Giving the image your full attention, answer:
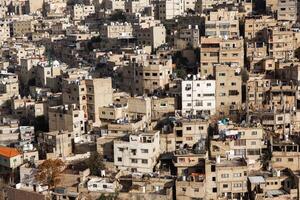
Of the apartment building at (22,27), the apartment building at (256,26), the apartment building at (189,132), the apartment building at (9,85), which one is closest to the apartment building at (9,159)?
the apartment building at (189,132)

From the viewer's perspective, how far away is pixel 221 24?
38.5 metres

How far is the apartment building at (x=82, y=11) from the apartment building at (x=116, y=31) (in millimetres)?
16206

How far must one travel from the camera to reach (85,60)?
40.8 meters

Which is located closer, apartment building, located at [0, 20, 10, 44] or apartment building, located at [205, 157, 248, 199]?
apartment building, located at [205, 157, 248, 199]

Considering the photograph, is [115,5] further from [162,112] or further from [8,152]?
[8,152]

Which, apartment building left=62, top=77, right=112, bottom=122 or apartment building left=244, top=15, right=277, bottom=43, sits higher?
apartment building left=244, top=15, right=277, bottom=43

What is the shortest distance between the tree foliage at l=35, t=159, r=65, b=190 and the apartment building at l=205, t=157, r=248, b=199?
5.57m

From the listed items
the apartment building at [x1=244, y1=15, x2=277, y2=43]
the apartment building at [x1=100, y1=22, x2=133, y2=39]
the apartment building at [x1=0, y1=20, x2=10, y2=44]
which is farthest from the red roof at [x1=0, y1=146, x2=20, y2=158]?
the apartment building at [x1=0, y1=20, x2=10, y2=44]

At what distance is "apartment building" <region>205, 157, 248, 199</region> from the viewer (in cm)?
2378

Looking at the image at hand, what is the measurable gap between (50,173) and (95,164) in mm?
1722

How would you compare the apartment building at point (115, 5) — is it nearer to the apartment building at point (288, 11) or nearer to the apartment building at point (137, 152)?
the apartment building at point (288, 11)

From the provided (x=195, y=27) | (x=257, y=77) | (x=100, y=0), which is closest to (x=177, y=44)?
(x=195, y=27)

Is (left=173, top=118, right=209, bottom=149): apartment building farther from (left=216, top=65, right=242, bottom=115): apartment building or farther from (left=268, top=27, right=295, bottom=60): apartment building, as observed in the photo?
(left=268, top=27, right=295, bottom=60): apartment building

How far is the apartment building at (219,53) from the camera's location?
33719 mm
